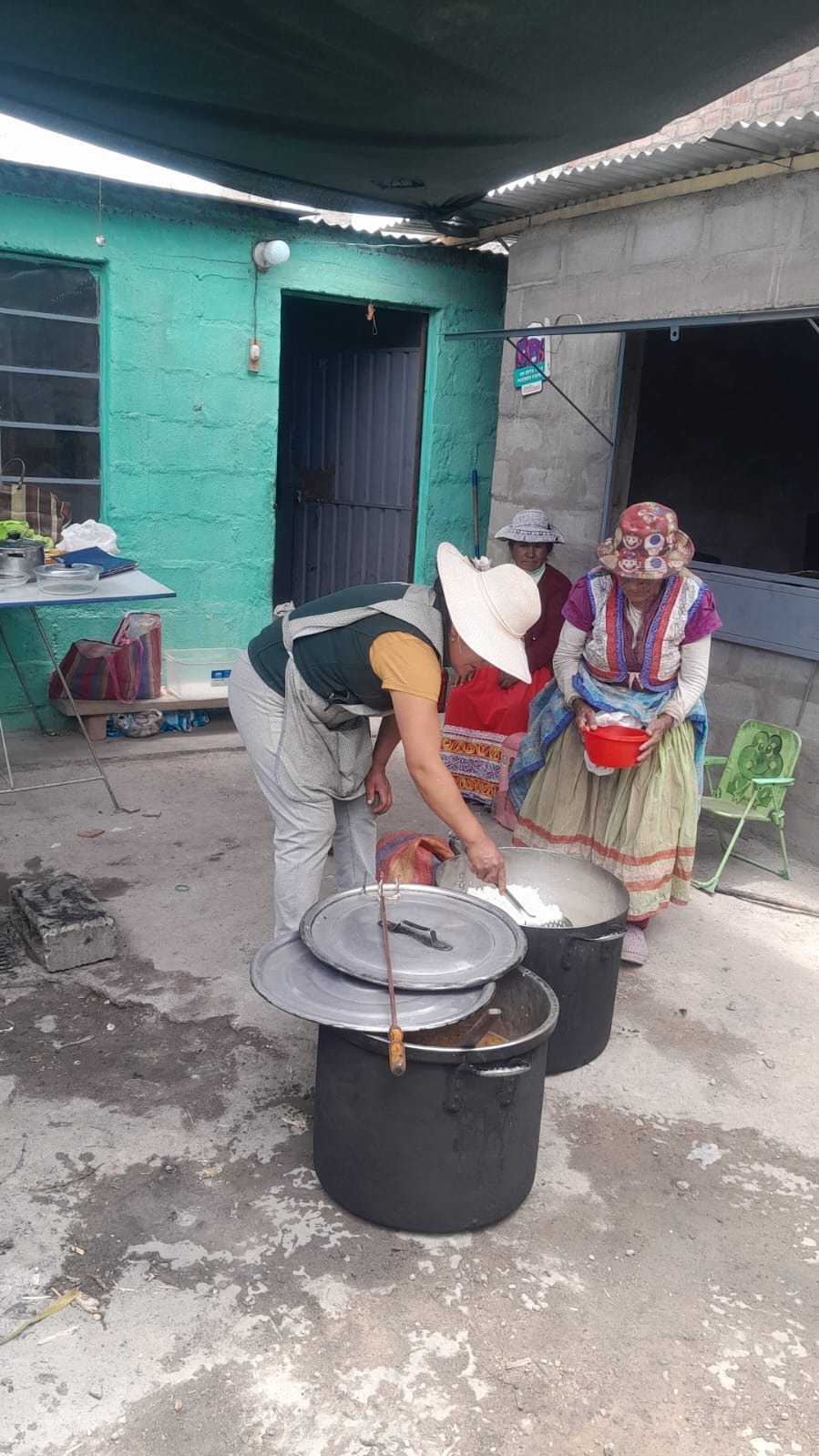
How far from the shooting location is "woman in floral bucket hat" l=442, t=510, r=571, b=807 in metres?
5.68

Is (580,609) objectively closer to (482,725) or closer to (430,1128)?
(482,725)

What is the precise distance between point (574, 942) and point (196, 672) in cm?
448

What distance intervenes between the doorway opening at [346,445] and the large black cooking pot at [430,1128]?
19.3 feet

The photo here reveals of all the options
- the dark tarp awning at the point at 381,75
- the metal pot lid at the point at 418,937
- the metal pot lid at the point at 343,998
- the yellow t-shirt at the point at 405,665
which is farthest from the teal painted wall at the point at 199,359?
the metal pot lid at the point at 343,998

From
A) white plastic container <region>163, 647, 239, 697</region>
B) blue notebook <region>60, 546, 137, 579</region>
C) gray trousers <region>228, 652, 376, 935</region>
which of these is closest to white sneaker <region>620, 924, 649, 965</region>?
gray trousers <region>228, 652, 376, 935</region>

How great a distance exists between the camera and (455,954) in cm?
271

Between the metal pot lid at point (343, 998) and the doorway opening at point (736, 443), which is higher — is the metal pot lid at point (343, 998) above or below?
below

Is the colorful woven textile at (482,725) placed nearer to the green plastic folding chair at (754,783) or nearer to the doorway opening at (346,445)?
the green plastic folding chair at (754,783)

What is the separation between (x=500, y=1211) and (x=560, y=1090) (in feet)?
2.40

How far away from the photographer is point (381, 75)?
292cm

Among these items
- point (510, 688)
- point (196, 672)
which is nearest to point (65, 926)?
point (510, 688)

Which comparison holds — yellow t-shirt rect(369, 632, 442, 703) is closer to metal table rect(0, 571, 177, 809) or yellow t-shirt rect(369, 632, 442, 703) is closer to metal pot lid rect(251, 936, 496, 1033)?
metal pot lid rect(251, 936, 496, 1033)

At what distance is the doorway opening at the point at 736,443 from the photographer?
930 centimetres

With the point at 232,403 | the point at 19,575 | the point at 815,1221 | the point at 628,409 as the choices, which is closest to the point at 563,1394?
the point at 815,1221
